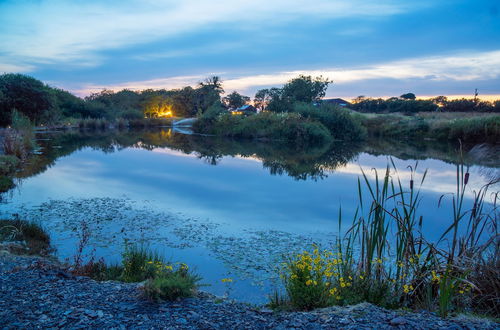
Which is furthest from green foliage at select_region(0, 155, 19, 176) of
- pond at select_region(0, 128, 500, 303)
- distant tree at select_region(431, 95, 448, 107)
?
distant tree at select_region(431, 95, 448, 107)

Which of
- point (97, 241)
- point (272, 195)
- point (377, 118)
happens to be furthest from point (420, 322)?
point (377, 118)

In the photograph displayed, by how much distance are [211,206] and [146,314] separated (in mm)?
7243

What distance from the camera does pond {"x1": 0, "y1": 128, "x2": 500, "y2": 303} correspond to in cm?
691

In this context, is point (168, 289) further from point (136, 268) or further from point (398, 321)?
point (398, 321)

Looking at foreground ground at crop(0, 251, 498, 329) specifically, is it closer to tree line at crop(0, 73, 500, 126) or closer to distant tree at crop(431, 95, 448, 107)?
tree line at crop(0, 73, 500, 126)

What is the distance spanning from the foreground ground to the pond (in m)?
1.21

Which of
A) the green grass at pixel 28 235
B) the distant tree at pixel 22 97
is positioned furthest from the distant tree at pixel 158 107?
the green grass at pixel 28 235

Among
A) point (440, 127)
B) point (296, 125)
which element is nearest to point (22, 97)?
point (296, 125)

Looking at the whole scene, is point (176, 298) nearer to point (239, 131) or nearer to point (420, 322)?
point (420, 322)

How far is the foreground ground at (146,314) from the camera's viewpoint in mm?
3570

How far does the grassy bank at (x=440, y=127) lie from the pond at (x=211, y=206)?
12.2m

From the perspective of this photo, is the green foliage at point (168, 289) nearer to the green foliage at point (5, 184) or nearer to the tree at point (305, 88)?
the green foliage at point (5, 184)

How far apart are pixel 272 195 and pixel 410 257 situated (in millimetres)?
7993

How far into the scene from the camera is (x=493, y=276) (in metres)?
4.35
